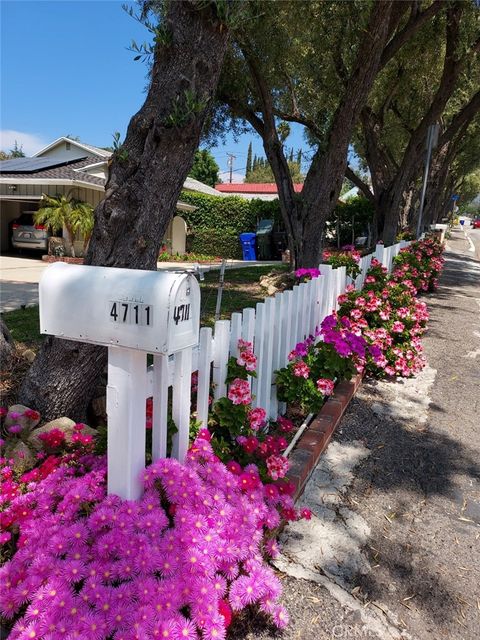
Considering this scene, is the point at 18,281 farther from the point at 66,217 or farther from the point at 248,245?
the point at 248,245

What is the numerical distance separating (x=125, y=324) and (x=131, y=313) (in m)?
0.05

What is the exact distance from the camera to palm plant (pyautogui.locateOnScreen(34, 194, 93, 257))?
1438 cm

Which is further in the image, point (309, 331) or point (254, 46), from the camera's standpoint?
point (254, 46)

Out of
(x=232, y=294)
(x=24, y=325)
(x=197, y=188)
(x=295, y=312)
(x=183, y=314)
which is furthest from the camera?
(x=197, y=188)

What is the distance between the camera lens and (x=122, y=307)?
173cm

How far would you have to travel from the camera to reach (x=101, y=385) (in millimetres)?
3117

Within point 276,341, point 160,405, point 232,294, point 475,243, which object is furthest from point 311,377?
point 475,243

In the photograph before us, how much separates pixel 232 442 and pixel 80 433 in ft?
2.66

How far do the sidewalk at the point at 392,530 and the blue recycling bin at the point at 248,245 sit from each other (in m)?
15.4

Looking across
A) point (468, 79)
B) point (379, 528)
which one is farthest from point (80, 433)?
point (468, 79)

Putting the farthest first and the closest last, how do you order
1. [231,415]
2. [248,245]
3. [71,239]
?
[248,245]
[71,239]
[231,415]

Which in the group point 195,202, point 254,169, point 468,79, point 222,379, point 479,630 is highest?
point 254,169

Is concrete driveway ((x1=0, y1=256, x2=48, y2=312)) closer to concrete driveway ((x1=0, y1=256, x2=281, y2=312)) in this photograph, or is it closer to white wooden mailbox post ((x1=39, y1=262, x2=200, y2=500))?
concrete driveway ((x1=0, y1=256, x2=281, y2=312))

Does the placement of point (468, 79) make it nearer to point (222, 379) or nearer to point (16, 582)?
point (222, 379)
